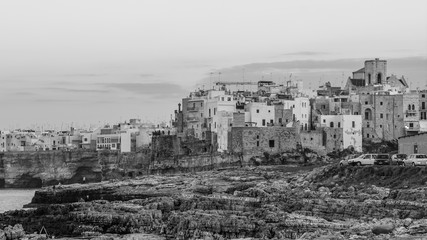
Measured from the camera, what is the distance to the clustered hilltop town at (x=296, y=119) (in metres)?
87.5

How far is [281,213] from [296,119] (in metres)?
51.8

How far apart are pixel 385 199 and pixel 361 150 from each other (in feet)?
158

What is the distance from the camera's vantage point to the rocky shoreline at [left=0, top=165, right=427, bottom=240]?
35309 millimetres

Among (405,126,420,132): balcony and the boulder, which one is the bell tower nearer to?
(405,126,420,132): balcony

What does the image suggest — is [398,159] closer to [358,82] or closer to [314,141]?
[314,141]

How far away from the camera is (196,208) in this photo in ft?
145

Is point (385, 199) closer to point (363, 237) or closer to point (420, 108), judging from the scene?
point (363, 237)

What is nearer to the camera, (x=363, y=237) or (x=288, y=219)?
(x=363, y=237)

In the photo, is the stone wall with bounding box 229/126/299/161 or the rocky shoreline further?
the stone wall with bounding box 229/126/299/161

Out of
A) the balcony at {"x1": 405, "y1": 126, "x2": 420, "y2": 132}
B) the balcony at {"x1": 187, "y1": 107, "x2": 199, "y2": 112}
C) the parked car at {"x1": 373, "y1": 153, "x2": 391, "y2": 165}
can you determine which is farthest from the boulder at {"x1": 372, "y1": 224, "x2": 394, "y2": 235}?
the balcony at {"x1": 187, "y1": 107, "x2": 199, "y2": 112}

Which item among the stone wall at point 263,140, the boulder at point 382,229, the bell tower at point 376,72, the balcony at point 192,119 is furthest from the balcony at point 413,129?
the boulder at point 382,229

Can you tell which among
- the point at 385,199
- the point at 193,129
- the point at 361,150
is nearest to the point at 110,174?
the point at 193,129

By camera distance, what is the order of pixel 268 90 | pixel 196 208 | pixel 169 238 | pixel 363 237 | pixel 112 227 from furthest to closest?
1. pixel 268 90
2. pixel 196 208
3. pixel 112 227
4. pixel 169 238
5. pixel 363 237

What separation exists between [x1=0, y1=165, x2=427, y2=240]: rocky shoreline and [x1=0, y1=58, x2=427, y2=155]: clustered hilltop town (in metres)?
30.8
